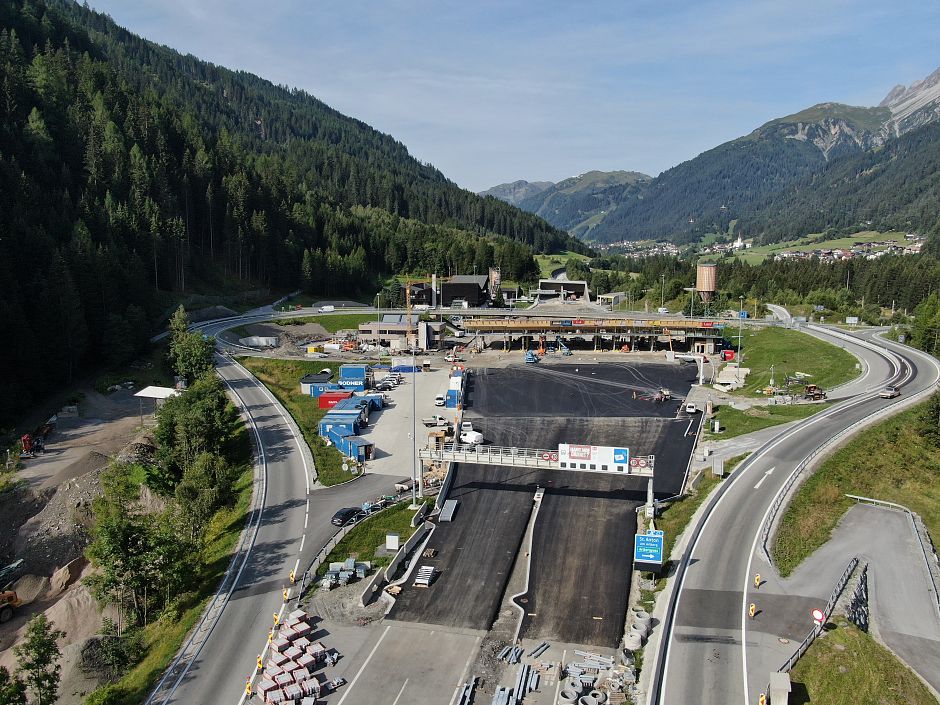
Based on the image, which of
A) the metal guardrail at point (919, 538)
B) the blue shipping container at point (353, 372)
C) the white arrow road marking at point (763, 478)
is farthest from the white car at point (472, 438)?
the metal guardrail at point (919, 538)

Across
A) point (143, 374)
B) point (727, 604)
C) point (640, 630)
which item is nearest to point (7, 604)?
point (640, 630)

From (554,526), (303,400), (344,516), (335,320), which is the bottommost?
(554,526)

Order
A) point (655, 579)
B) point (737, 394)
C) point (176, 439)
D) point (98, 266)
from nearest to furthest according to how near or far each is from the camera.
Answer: point (655, 579)
point (176, 439)
point (737, 394)
point (98, 266)

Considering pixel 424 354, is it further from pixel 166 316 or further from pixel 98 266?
pixel 98 266

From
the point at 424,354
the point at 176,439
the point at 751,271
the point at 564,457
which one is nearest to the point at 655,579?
the point at 564,457

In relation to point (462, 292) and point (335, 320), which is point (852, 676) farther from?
point (462, 292)

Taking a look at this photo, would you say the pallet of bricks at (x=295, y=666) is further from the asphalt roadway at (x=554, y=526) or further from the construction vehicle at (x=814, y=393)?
the construction vehicle at (x=814, y=393)
